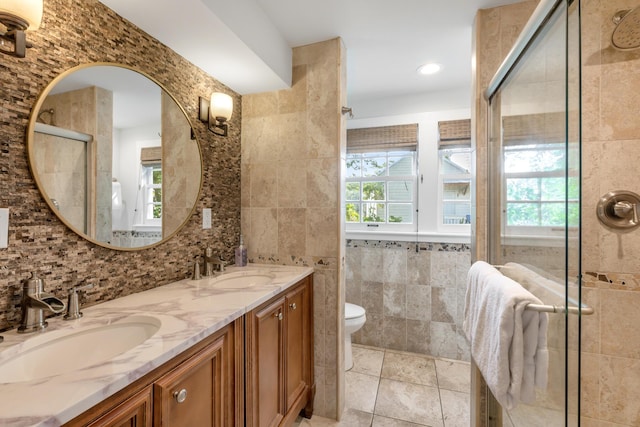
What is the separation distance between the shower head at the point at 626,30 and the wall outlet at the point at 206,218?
7.06 feet

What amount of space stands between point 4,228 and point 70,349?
0.42m

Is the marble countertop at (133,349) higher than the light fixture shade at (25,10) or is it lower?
lower

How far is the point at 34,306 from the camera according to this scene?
0.87 meters

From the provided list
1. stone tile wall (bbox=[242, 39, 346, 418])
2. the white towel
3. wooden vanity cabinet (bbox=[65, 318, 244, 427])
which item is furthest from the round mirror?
the white towel

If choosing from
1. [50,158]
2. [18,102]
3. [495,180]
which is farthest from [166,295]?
[495,180]

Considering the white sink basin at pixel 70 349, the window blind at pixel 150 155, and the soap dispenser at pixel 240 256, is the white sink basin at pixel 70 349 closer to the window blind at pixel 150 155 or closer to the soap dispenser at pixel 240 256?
the window blind at pixel 150 155

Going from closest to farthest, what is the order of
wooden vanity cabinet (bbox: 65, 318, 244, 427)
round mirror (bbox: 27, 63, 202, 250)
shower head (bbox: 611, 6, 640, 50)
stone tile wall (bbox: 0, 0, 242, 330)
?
wooden vanity cabinet (bbox: 65, 318, 244, 427), stone tile wall (bbox: 0, 0, 242, 330), round mirror (bbox: 27, 63, 202, 250), shower head (bbox: 611, 6, 640, 50)

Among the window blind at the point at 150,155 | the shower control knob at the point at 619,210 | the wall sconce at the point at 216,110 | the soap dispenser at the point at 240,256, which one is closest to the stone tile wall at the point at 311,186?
the soap dispenser at the point at 240,256

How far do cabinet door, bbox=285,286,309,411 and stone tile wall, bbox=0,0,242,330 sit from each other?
62 centimetres

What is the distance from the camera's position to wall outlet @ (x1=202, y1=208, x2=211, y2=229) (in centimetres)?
171

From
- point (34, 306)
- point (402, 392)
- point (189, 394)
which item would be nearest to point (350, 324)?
point (402, 392)

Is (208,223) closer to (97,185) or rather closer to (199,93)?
(97,185)

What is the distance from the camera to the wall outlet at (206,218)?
5.61 feet

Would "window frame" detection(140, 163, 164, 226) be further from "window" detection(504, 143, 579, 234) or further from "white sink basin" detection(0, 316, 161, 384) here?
"window" detection(504, 143, 579, 234)
